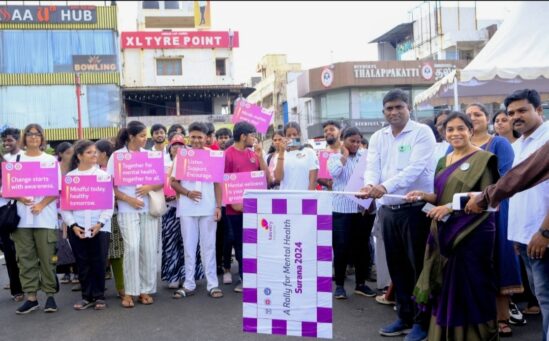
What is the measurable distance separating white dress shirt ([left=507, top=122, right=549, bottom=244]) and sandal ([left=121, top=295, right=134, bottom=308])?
380 centimetres

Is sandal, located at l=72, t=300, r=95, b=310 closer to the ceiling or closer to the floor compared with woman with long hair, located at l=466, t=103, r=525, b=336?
closer to the floor

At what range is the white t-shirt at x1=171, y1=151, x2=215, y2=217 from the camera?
5988 millimetres

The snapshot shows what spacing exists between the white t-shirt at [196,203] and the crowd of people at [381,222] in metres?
0.01

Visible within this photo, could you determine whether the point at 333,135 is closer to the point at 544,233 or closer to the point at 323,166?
the point at 323,166

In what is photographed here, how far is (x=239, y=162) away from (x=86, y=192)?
171cm

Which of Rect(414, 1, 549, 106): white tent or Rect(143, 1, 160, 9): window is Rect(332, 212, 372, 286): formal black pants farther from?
Rect(143, 1, 160, 9): window

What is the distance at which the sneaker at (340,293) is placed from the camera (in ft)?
18.8

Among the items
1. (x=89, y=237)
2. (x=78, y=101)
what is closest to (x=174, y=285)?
(x=89, y=237)

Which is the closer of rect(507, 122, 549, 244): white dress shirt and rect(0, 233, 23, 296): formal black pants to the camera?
rect(507, 122, 549, 244): white dress shirt

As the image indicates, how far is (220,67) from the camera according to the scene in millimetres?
45719

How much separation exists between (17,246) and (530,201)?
4910mm

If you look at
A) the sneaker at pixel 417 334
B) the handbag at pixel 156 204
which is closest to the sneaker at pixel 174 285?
the handbag at pixel 156 204

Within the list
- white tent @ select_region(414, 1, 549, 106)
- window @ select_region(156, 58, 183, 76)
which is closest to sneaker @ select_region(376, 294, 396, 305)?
white tent @ select_region(414, 1, 549, 106)

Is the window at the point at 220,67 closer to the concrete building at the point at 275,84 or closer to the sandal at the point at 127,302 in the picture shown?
the concrete building at the point at 275,84
